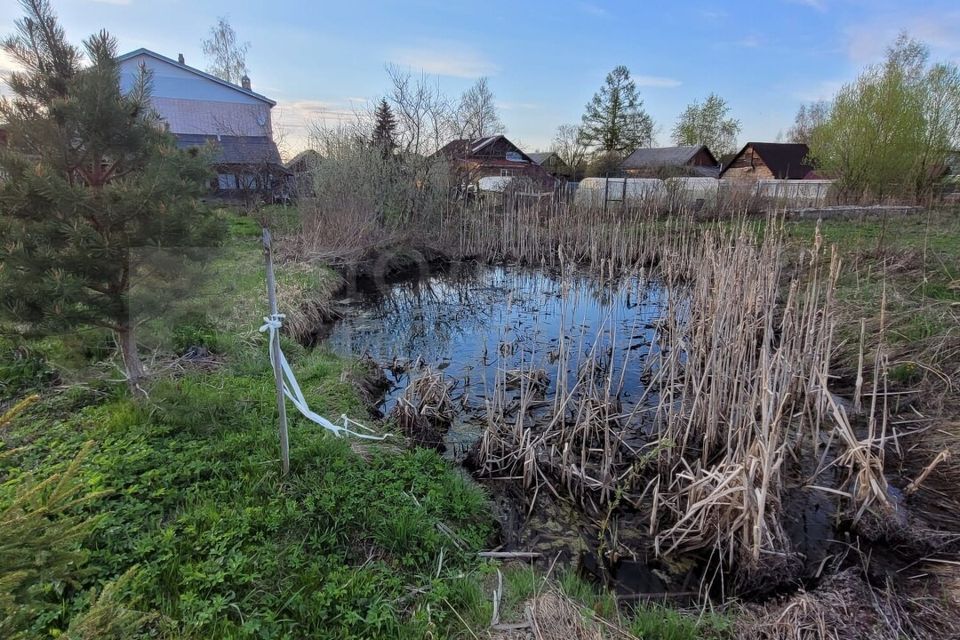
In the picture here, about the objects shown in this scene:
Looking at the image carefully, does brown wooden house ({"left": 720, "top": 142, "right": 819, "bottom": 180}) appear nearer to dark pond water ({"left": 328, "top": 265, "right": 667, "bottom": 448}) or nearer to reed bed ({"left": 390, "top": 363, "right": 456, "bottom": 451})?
dark pond water ({"left": 328, "top": 265, "right": 667, "bottom": 448})

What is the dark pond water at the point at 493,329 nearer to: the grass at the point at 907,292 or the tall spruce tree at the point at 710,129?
the grass at the point at 907,292

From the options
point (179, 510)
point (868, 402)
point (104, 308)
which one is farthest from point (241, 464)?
point (868, 402)

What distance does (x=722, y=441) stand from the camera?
3.77 m

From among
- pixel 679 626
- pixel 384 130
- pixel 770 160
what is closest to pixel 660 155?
pixel 770 160

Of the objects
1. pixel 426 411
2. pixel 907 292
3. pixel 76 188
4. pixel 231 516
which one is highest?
pixel 76 188

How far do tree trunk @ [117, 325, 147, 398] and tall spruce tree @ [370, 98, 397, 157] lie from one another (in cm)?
911

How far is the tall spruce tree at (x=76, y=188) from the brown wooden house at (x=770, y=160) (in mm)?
34138

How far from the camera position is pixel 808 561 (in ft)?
9.19

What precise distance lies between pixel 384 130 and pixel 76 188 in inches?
458

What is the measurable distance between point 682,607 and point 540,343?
391cm

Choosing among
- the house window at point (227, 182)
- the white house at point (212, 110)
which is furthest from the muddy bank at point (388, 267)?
the house window at point (227, 182)

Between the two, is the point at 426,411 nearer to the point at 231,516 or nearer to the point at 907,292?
the point at 231,516

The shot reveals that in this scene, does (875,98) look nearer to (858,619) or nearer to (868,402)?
(868,402)

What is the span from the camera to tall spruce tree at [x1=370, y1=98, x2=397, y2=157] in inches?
468
